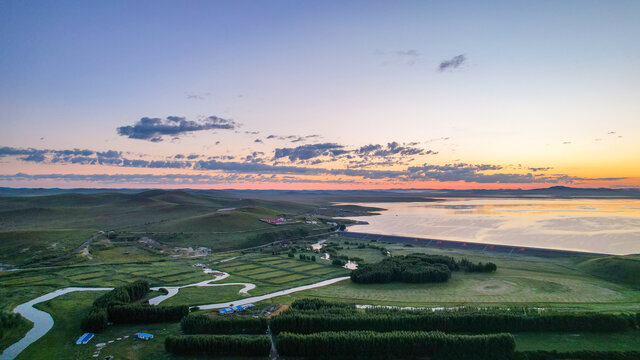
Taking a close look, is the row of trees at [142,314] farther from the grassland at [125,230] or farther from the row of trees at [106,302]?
the grassland at [125,230]

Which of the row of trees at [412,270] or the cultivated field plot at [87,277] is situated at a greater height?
the row of trees at [412,270]

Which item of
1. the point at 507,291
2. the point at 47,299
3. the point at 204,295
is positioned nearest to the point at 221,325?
the point at 204,295

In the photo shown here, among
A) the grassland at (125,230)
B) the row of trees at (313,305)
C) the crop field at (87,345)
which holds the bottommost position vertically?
the grassland at (125,230)

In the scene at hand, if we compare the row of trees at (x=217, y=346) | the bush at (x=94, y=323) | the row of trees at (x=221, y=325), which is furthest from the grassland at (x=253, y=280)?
the row of trees at (x=221, y=325)

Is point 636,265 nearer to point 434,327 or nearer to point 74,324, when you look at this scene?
point 434,327

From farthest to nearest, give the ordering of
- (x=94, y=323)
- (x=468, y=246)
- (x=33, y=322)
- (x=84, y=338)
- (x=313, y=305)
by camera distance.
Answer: (x=468, y=246) < (x=313, y=305) < (x=33, y=322) < (x=94, y=323) < (x=84, y=338)

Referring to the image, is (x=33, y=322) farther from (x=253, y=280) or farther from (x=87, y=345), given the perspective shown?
(x=253, y=280)

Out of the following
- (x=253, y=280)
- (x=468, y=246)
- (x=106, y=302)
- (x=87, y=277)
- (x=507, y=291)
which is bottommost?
(x=87, y=277)
